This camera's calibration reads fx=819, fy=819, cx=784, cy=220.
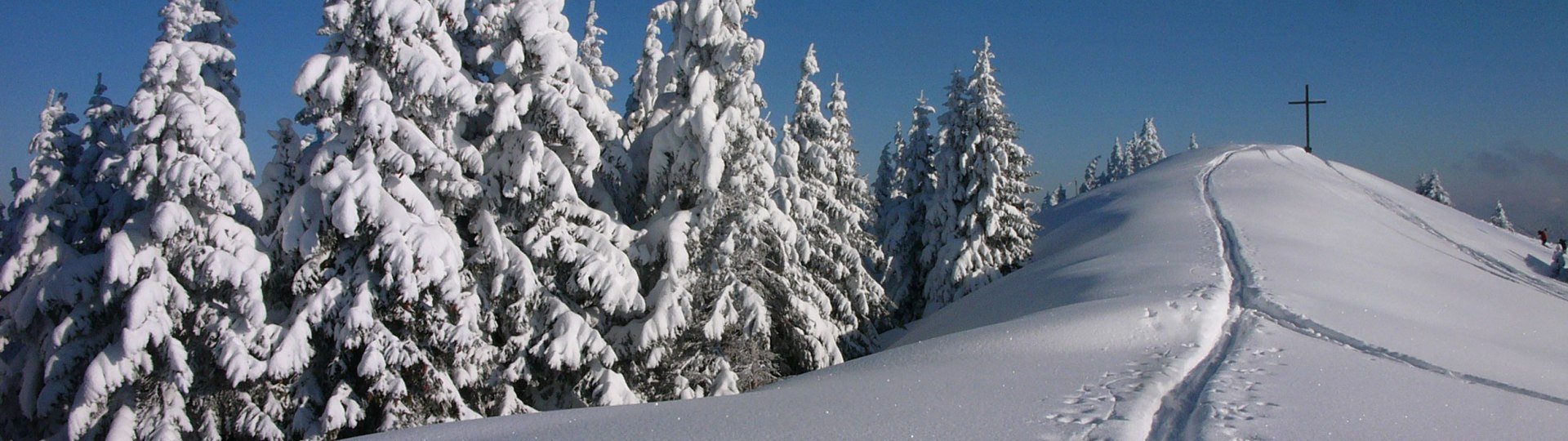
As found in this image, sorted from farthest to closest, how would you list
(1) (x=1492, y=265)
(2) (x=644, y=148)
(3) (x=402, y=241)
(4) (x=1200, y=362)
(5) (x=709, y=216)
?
(1) (x=1492, y=265), (2) (x=644, y=148), (5) (x=709, y=216), (4) (x=1200, y=362), (3) (x=402, y=241)

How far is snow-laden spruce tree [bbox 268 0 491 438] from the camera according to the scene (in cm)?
1237

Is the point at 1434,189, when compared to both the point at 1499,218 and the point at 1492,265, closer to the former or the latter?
the point at 1499,218

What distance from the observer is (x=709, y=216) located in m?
15.3

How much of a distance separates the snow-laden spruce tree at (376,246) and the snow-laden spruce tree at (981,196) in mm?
18900

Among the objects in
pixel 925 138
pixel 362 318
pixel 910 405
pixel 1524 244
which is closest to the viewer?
pixel 910 405

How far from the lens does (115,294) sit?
13375 millimetres

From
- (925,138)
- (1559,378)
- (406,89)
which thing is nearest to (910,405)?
(406,89)

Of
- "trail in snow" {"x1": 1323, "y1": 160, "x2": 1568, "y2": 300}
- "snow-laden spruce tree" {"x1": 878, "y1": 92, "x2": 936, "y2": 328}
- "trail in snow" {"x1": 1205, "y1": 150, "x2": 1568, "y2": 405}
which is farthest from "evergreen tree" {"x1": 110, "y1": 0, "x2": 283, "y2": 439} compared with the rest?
"trail in snow" {"x1": 1323, "y1": 160, "x2": 1568, "y2": 300}

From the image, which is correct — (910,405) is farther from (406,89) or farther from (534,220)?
(406,89)

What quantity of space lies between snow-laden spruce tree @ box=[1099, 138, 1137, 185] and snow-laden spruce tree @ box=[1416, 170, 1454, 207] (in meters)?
28.5

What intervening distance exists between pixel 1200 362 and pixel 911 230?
21.0m

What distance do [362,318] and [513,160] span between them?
3.57m

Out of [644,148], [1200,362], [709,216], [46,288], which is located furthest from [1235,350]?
[46,288]

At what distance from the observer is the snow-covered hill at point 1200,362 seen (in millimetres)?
9375
